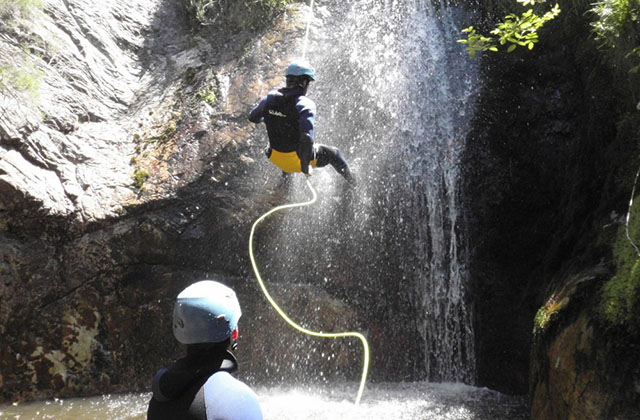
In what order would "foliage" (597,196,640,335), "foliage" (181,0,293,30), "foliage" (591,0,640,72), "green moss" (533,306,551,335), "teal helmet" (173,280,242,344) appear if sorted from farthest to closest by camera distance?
"foliage" (181,0,293,30) < "foliage" (591,0,640,72) < "green moss" (533,306,551,335) < "foliage" (597,196,640,335) < "teal helmet" (173,280,242,344)

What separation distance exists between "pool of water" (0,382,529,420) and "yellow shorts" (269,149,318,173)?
2562 millimetres

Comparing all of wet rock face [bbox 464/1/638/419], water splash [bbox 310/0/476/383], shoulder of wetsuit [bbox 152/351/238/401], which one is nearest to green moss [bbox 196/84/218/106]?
water splash [bbox 310/0/476/383]

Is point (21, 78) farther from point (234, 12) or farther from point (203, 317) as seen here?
point (203, 317)

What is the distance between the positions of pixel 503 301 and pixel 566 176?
1.62 meters

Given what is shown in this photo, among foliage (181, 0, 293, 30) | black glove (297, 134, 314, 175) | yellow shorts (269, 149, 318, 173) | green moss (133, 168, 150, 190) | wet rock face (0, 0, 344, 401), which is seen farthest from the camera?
foliage (181, 0, 293, 30)

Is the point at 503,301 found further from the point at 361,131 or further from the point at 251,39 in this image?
the point at 251,39

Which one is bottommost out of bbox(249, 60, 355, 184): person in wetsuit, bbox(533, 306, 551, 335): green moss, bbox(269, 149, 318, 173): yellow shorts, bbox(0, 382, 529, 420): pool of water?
bbox(0, 382, 529, 420): pool of water

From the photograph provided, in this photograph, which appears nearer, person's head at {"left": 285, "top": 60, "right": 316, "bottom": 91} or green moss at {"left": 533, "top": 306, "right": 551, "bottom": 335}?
green moss at {"left": 533, "top": 306, "right": 551, "bottom": 335}

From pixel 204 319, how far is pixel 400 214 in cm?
496

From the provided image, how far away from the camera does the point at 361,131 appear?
23.3 ft

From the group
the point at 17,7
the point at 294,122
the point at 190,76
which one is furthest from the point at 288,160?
the point at 17,7

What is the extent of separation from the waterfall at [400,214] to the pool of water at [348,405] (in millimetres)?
567

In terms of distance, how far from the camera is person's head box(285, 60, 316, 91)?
5648 mm

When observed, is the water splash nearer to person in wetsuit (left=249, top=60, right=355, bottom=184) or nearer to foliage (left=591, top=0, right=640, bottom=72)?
person in wetsuit (left=249, top=60, right=355, bottom=184)
